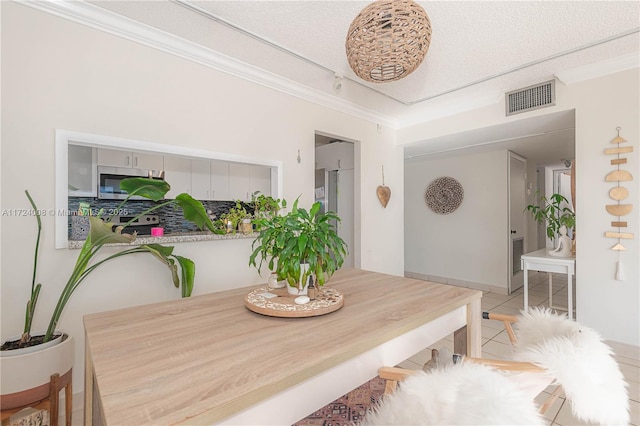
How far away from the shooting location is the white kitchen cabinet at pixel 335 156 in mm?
4412

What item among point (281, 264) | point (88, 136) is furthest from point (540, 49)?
point (88, 136)

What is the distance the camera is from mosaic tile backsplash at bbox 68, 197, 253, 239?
3738 mm

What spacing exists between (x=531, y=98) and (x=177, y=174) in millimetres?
4525

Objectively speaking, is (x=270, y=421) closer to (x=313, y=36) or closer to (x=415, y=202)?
(x=313, y=36)

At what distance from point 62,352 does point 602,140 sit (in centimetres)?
442

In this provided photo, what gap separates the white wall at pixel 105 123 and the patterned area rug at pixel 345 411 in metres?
1.69

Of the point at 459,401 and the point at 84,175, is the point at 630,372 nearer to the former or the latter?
the point at 459,401

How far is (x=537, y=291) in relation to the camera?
461 centimetres

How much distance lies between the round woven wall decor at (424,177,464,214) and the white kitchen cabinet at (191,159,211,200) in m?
3.90

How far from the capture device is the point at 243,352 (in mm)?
859

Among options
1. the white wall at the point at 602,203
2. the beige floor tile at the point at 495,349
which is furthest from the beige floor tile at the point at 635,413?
the white wall at the point at 602,203

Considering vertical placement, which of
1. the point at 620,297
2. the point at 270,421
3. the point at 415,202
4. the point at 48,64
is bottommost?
the point at 620,297

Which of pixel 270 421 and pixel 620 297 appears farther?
pixel 620 297

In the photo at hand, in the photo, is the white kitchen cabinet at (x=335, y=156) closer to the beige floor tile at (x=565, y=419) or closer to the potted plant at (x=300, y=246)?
the potted plant at (x=300, y=246)
